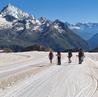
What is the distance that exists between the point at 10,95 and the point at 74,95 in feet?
10.2

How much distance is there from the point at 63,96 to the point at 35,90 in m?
2.96

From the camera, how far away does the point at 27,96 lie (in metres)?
18.8

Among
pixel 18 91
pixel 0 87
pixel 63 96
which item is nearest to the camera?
pixel 63 96

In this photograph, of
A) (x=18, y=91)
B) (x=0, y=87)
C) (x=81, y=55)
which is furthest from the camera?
(x=81, y=55)

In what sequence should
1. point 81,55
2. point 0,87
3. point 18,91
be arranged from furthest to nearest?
point 81,55
point 0,87
point 18,91

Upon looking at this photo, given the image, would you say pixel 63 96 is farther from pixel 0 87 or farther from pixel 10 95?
pixel 0 87

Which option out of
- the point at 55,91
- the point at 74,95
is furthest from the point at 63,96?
the point at 55,91

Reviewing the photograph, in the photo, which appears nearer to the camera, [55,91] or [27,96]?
[27,96]

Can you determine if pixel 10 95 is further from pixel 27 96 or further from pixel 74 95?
pixel 74 95

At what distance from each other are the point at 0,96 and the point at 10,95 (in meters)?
0.51

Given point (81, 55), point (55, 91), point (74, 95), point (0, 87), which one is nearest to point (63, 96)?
point (74, 95)

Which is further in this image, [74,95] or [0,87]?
[0,87]

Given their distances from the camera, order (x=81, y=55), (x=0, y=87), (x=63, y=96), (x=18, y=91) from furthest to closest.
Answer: (x=81, y=55) → (x=0, y=87) → (x=18, y=91) → (x=63, y=96)

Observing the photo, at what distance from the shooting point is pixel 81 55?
55375 mm
